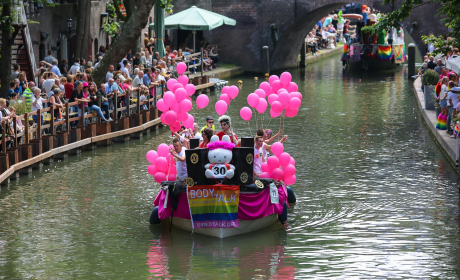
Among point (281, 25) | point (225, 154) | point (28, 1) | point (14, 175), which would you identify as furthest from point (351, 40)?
point (225, 154)

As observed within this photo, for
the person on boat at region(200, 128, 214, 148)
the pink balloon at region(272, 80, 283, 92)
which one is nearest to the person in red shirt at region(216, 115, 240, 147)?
the person on boat at region(200, 128, 214, 148)

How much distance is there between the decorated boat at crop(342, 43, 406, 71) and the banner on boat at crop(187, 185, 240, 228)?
98.2 feet

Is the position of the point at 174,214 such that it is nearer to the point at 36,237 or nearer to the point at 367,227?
the point at 36,237

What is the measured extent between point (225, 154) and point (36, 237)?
3.39 m

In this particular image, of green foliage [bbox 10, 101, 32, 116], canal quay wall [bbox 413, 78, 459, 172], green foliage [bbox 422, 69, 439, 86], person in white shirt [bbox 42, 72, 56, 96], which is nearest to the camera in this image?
green foliage [bbox 10, 101, 32, 116]

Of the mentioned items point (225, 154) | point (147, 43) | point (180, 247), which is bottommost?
point (180, 247)

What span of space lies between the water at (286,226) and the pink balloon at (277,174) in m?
0.87

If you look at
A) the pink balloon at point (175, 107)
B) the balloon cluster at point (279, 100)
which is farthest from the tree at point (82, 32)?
the pink balloon at point (175, 107)

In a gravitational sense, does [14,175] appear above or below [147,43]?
below

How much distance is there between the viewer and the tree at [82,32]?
94.5ft

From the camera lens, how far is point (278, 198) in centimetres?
1250

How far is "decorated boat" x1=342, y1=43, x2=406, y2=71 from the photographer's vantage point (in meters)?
40.5

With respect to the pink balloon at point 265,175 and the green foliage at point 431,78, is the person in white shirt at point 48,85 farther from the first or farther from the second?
the green foliage at point 431,78

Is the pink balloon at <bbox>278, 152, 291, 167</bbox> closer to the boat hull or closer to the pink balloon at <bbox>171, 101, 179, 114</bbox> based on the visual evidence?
the boat hull
